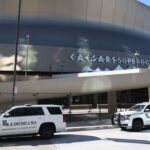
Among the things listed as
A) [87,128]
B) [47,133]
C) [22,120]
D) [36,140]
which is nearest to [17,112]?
[22,120]

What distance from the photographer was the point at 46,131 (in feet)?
77.3

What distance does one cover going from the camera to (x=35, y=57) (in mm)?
48906

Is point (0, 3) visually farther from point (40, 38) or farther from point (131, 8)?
point (131, 8)

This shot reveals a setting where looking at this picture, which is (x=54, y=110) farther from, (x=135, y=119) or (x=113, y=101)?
A: (x=113, y=101)

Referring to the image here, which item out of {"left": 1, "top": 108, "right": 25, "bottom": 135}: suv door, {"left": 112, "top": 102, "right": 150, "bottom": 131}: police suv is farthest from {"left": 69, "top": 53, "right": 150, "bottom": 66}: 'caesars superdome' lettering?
{"left": 1, "top": 108, "right": 25, "bottom": 135}: suv door

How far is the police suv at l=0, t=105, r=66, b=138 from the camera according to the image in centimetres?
2258

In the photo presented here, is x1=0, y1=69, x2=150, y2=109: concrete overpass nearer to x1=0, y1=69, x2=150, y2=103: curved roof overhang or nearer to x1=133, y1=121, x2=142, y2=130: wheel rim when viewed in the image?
x1=0, y1=69, x2=150, y2=103: curved roof overhang

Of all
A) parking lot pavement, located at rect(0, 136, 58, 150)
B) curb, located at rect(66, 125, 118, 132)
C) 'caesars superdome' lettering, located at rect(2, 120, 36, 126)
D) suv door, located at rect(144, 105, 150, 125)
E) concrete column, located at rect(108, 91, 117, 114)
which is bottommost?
parking lot pavement, located at rect(0, 136, 58, 150)

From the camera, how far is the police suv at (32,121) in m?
22.6

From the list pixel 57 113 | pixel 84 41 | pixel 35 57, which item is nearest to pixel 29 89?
pixel 57 113

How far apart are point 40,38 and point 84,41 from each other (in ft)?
17.7

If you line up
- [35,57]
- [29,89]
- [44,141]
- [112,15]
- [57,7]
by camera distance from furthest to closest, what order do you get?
[112,15], [57,7], [35,57], [29,89], [44,141]

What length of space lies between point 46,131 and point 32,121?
39.6 inches

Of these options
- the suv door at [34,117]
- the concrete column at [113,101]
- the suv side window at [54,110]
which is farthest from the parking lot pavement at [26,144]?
the concrete column at [113,101]
